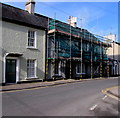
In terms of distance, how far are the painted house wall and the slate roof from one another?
432 mm

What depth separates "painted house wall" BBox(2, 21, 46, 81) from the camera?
13.0m

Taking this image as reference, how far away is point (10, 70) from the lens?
1323cm

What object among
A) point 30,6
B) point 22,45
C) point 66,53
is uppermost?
point 30,6

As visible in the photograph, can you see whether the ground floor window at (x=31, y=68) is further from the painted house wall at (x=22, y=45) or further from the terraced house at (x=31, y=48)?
the painted house wall at (x=22, y=45)

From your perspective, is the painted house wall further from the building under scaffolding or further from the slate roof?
the building under scaffolding

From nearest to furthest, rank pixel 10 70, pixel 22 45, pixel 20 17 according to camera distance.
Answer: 1. pixel 10 70
2. pixel 22 45
3. pixel 20 17

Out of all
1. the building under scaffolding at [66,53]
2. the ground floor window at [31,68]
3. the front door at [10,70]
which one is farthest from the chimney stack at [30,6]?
the front door at [10,70]

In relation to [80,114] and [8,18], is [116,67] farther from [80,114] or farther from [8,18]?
[80,114]

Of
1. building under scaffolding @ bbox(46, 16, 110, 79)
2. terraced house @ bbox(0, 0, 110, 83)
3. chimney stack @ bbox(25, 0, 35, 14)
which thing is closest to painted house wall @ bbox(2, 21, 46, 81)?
terraced house @ bbox(0, 0, 110, 83)

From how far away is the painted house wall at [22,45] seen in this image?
42.7ft

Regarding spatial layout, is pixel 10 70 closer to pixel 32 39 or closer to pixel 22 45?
pixel 22 45

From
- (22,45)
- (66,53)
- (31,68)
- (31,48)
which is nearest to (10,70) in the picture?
(31,68)

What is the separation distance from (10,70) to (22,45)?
2.74m

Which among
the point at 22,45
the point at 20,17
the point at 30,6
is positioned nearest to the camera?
the point at 22,45
